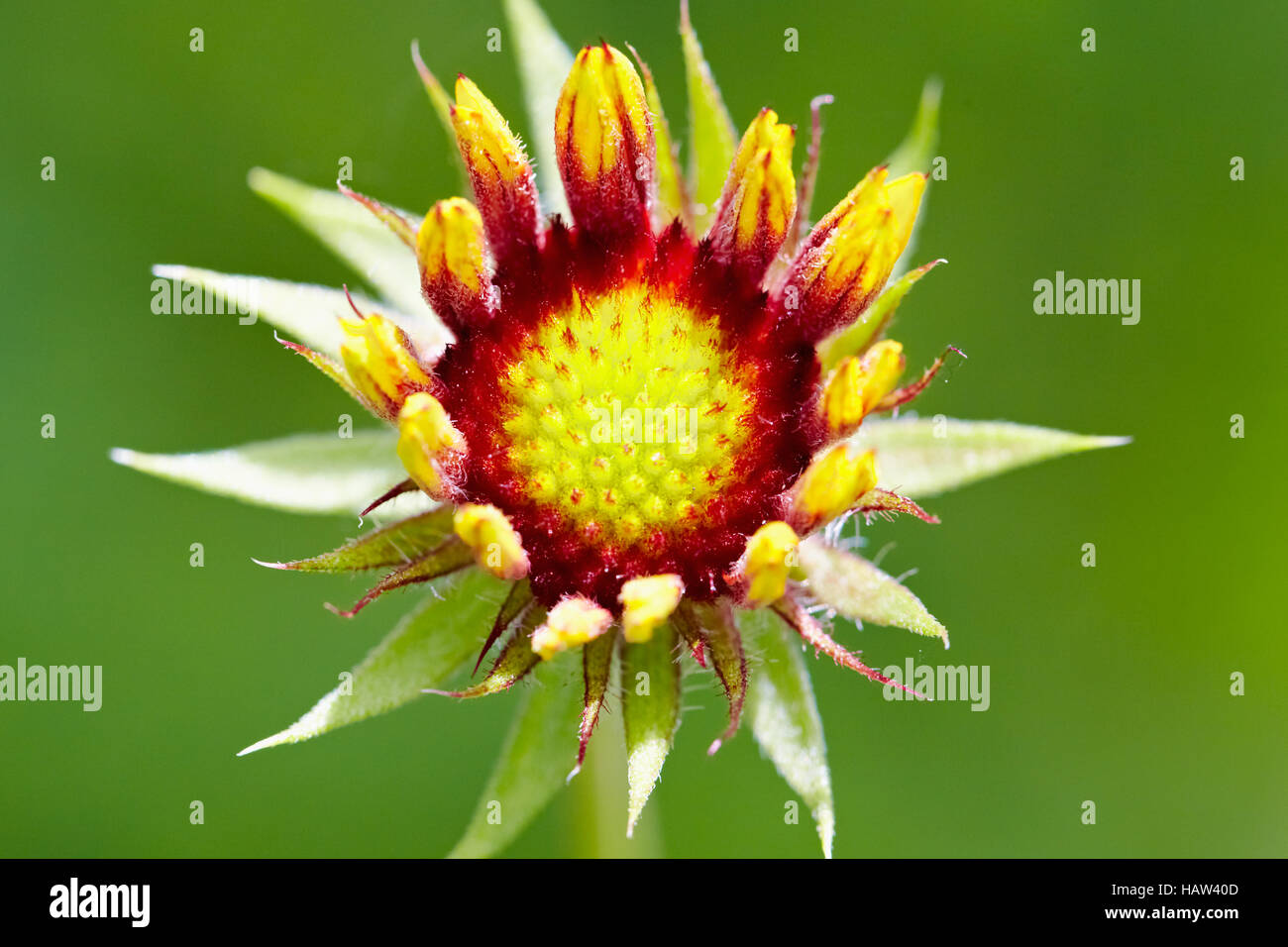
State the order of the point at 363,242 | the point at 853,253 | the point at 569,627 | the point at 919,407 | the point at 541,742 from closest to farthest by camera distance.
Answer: the point at 569,627 < the point at 853,253 < the point at 541,742 < the point at 363,242 < the point at 919,407

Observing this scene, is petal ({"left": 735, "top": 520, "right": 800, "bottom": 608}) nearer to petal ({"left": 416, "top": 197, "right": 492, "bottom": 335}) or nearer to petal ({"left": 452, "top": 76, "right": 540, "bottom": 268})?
petal ({"left": 416, "top": 197, "right": 492, "bottom": 335})

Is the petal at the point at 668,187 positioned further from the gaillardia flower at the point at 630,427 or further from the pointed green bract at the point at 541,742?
the pointed green bract at the point at 541,742

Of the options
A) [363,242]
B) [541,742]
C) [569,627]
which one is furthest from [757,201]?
[541,742]

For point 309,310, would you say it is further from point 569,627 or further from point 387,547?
point 569,627

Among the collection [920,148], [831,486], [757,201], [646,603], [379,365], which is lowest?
[646,603]

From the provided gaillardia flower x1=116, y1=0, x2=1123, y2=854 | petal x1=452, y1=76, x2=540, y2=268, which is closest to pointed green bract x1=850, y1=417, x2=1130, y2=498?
gaillardia flower x1=116, y1=0, x2=1123, y2=854

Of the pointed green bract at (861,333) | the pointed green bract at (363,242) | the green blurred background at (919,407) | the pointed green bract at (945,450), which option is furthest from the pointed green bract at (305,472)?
the green blurred background at (919,407)

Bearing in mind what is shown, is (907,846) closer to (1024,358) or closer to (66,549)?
(1024,358)

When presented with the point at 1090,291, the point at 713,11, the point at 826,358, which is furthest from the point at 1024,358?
the point at 826,358

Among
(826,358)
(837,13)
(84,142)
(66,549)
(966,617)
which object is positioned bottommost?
(966,617)
